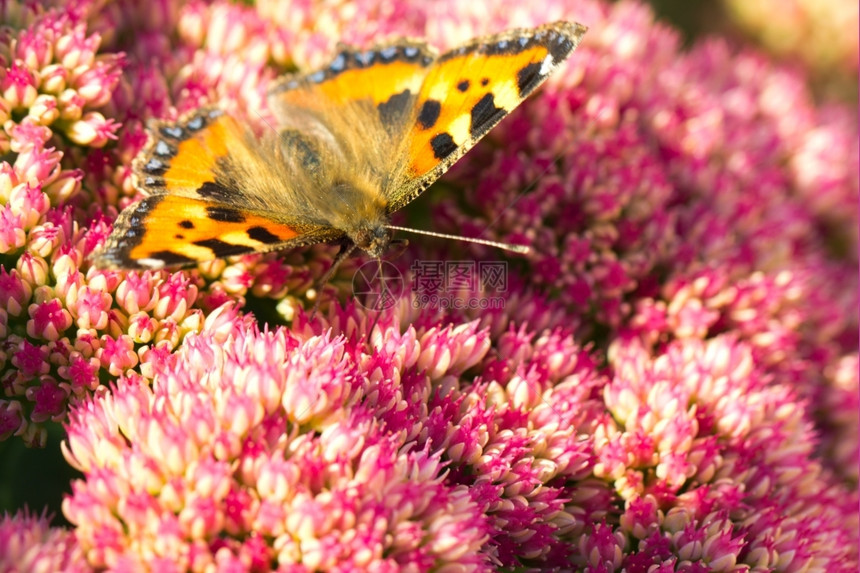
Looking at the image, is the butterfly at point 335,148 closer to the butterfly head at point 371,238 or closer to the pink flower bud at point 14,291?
the butterfly head at point 371,238

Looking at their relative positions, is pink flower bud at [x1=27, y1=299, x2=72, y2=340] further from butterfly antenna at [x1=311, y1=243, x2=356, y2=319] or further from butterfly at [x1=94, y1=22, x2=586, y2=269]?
butterfly antenna at [x1=311, y1=243, x2=356, y2=319]

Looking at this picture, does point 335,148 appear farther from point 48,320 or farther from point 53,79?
point 48,320

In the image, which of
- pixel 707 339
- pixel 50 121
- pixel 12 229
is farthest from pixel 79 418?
pixel 707 339

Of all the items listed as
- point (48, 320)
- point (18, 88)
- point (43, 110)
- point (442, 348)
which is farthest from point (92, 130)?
point (442, 348)

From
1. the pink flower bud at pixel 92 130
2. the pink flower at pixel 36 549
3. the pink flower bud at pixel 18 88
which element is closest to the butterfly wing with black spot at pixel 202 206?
the pink flower bud at pixel 92 130

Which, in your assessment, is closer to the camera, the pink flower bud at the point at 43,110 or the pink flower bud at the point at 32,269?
the pink flower bud at the point at 32,269

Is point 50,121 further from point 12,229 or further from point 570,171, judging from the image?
point 570,171

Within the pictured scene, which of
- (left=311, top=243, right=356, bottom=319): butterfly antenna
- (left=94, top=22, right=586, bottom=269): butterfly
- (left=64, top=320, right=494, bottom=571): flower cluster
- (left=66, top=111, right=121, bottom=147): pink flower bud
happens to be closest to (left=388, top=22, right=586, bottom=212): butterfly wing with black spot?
(left=94, top=22, right=586, bottom=269): butterfly
